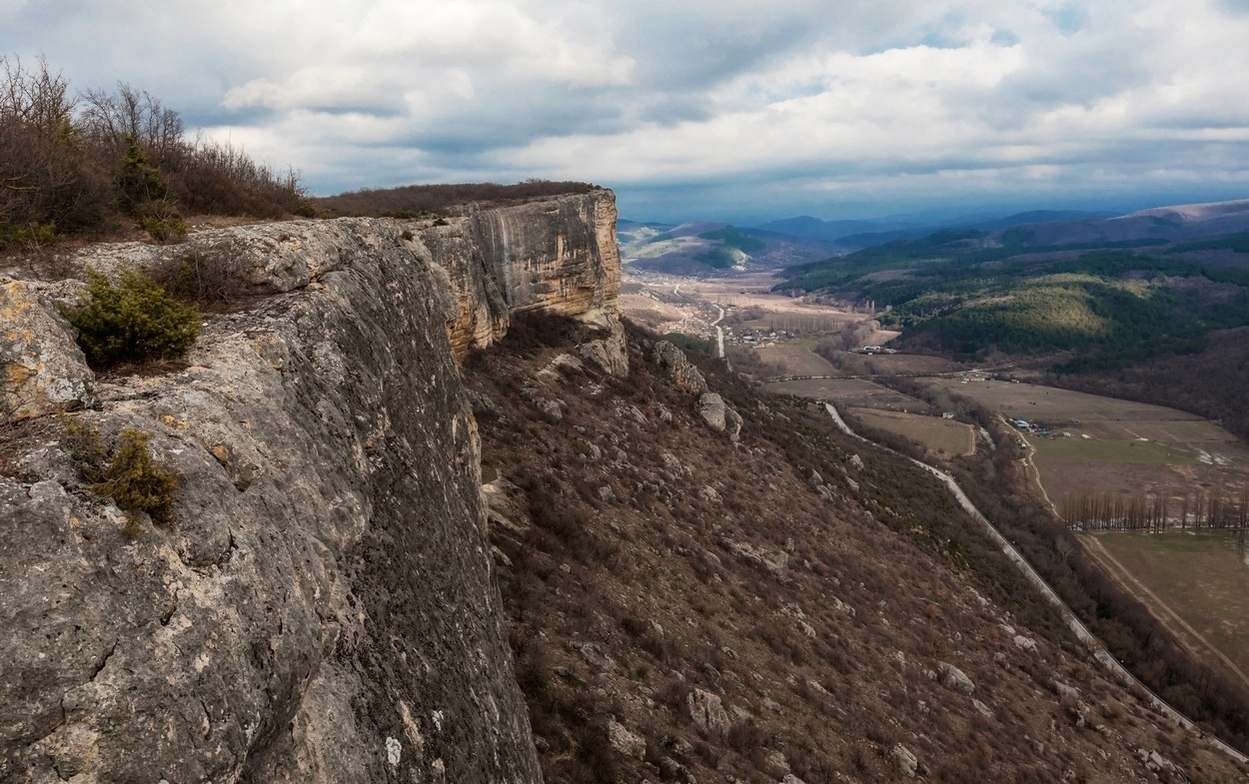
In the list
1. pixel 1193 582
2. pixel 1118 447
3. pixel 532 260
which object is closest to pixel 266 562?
pixel 532 260

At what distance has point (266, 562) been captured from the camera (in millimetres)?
5902

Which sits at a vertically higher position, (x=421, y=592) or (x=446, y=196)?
(x=446, y=196)

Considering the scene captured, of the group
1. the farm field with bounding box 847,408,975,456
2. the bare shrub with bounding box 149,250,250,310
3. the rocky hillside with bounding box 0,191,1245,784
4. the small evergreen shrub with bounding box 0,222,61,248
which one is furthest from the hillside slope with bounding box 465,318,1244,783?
the farm field with bounding box 847,408,975,456

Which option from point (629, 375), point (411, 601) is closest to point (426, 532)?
point (411, 601)

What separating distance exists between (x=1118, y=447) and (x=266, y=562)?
449 ft

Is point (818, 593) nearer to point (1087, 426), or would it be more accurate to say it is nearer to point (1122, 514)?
point (1122, 514)

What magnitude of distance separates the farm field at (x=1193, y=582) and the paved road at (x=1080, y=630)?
1195 centimetres

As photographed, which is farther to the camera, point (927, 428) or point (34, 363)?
point (927, 428)

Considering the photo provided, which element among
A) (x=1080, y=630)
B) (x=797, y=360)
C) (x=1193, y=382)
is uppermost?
(x=797, y=360)

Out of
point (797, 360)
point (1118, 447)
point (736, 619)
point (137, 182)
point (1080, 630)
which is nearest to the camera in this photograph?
point (137, 182)

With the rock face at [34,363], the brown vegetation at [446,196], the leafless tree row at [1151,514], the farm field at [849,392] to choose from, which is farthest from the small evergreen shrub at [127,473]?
the farm field at [849,392]

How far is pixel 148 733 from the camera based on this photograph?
4.47 meters

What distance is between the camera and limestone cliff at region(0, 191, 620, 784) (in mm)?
4363

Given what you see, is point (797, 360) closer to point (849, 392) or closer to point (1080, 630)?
point (849, 392)
